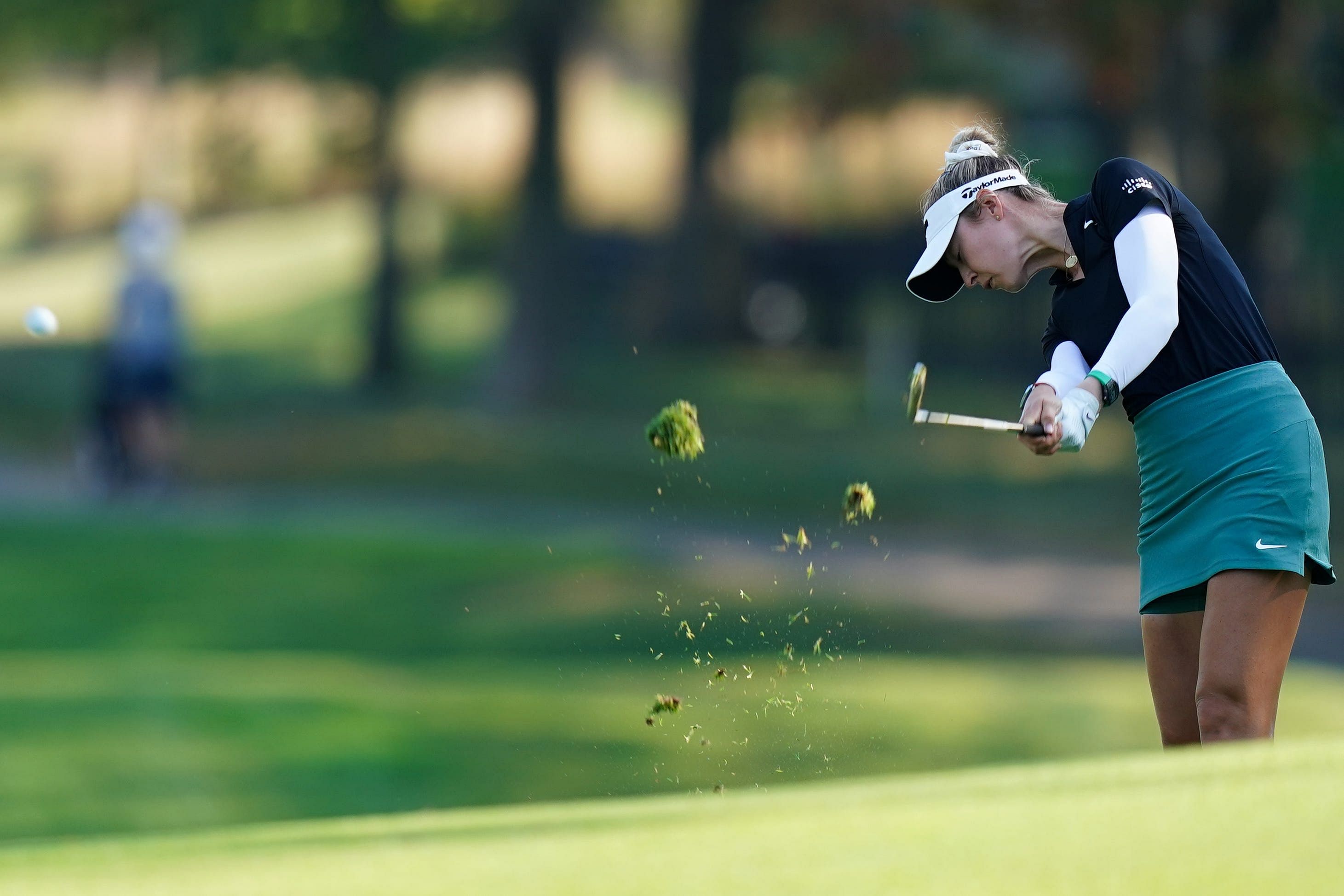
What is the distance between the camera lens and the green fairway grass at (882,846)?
12.8 feet

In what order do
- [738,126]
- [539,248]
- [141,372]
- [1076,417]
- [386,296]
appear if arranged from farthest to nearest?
1. [738,126]
2. [386,296]
3. [539,248]
4. [141,372]
5. [1076,417]

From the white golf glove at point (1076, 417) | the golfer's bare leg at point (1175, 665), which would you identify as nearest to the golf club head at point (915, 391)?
the white golf glove at point (1076, 417)

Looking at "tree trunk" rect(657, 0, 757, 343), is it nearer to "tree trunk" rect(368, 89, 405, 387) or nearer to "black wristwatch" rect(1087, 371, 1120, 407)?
"tree trunk" rect(368, 89, 405, 387)

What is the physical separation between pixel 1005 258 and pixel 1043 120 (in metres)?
26.5

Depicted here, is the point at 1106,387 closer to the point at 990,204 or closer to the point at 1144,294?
the point at 1144,294

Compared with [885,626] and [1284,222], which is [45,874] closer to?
[885,626]

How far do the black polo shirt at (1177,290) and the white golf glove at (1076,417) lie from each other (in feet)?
0.69

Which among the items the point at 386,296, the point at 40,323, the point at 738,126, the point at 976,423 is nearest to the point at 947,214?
the point at 976,423

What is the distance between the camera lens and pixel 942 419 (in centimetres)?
450

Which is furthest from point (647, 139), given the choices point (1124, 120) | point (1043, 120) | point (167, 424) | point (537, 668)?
point (537, 668)

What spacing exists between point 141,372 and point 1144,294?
13.6 metres

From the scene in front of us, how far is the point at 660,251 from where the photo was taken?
3250cm

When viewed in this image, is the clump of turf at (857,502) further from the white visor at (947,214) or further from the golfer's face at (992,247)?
the golfer's face at (992,247)

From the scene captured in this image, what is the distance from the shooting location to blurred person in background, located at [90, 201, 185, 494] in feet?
54.4
